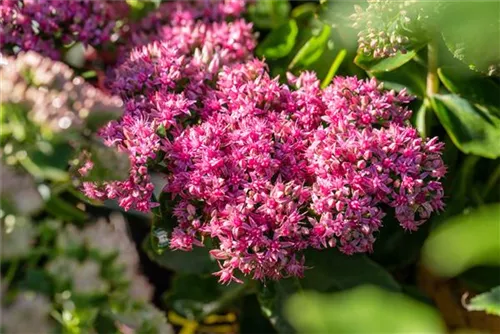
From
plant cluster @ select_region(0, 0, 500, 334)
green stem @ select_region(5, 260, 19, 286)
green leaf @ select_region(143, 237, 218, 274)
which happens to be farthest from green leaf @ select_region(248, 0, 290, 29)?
green stem @ select_region(5, 260, 19, 286)

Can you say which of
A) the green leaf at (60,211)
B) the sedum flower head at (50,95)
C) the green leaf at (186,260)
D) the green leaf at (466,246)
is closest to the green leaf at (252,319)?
the green leaf at (186,260)

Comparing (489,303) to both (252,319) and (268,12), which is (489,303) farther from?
(268,12)

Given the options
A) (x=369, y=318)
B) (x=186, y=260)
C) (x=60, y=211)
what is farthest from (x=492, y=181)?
(x=369, y=318)

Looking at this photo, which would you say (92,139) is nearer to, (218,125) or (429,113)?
(218,125)

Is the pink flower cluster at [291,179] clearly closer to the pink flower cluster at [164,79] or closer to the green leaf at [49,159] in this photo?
the pink flower cluster at [164,79]

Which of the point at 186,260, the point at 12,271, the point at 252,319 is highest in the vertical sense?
the point at 12,271

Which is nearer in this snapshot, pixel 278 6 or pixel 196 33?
pixel 196 33

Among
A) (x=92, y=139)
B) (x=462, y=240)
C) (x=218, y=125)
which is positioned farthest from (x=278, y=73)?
(x=462, y=240)
